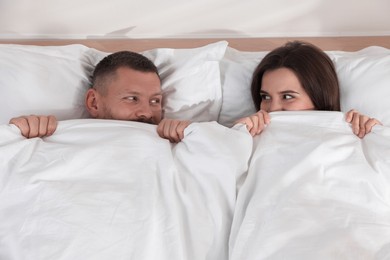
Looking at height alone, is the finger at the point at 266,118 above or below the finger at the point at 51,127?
below

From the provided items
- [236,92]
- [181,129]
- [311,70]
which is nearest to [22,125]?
[181,129]

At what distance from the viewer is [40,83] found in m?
1.49

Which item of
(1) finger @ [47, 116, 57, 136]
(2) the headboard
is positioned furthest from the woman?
(1) finger @ [47, 116, 57, 136]

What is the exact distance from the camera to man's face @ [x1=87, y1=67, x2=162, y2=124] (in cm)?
141

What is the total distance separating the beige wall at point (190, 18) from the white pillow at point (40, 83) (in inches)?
14.0

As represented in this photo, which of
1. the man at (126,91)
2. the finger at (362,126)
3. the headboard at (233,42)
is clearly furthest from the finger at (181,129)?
the headboard at (233,42)

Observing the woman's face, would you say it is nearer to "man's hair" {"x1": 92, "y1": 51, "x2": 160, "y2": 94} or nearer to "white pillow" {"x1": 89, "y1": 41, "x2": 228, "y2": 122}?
"white pillow" {"x1": 89, "y1": 41, "x2": 228, "y2": 122}

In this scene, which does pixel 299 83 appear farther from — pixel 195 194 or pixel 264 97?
pixel 195 194

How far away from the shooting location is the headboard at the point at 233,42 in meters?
1.87

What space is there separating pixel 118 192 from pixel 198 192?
19 centimetres

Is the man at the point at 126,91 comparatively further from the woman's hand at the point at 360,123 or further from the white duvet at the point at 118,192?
the woman's hand at the point at 360,123

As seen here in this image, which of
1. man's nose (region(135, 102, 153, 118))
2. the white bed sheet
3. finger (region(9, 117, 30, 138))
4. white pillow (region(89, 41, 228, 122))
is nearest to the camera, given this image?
the white bed sheet

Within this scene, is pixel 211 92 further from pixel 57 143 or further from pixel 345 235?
pixel 345 235

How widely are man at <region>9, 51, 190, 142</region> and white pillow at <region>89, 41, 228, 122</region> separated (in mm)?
71
